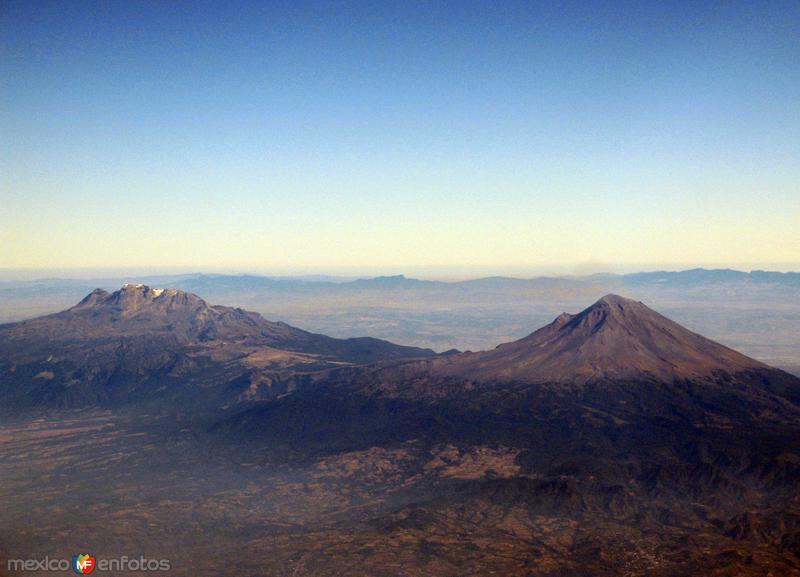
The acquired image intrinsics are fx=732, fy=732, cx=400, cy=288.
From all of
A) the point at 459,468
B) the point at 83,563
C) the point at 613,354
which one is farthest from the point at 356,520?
the point at 613,354

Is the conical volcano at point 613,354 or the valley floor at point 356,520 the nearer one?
the valley floor at point 356,520

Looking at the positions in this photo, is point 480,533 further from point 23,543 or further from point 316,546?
point 23,543

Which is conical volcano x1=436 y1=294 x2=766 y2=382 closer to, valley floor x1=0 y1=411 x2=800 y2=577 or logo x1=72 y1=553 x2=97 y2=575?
valley floor x1=0 y1=411 x2=800 y2=577

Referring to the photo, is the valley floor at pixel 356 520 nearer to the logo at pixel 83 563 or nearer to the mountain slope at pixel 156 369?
the logo at pixel 83 563

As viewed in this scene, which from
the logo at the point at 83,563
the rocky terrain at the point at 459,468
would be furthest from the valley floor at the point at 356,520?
the logo at the point at 83,563

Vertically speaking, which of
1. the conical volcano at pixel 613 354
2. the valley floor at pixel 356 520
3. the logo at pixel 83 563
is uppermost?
the conical volcano at pixel 613 354

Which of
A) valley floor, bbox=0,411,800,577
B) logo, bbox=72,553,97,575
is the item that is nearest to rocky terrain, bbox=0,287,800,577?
valley floor, bbox=0,411,800,577
